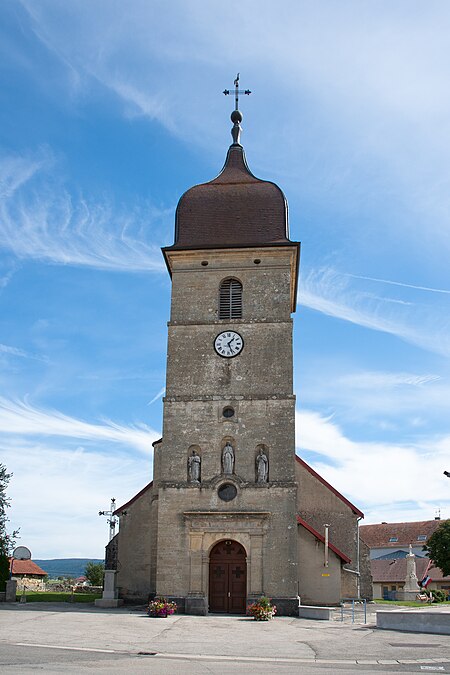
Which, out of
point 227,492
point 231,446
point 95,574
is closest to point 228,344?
point 231,446

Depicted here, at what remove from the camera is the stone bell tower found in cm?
2612

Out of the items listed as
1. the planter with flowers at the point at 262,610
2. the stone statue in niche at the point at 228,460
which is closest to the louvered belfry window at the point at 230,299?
the stone statue in niche at the point at 228,460

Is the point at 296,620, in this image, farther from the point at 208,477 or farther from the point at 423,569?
the point at 423,569

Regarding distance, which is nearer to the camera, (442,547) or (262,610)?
(262,610)

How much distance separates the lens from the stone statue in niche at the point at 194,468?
27078 mm

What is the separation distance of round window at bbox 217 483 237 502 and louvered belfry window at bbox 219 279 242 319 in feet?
21.0

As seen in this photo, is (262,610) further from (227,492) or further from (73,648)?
(73,648)

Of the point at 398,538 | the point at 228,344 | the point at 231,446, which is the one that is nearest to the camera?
the point at 231,446

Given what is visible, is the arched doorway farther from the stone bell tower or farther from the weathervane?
the weathervane

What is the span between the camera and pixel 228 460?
88.7 feet

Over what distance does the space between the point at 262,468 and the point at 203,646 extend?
36.8 ft

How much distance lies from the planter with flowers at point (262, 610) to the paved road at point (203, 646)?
47cm

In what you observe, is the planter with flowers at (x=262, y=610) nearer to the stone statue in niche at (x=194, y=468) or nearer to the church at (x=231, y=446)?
the church at (x=231, y=446)

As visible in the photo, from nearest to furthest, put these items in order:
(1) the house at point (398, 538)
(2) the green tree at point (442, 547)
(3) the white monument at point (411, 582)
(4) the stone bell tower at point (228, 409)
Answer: (4) the stone bell tower at point (228, 409) → (3) the white monument at point (411, 582) → (2) the green tree at point (442, 547) → (1) the house at point (398, 538)
